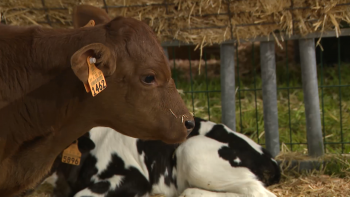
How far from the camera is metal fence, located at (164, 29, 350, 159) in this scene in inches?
199

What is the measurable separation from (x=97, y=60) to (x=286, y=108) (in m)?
4.51

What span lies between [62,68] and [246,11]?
2122 millimetres

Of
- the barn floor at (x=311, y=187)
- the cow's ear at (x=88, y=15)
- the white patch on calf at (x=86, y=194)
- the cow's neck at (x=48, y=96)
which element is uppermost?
the cow's ear at (x=88, y=15)

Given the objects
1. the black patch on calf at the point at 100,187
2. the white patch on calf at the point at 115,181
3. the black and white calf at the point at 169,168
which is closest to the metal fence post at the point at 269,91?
the black and white calf at the point at 169,168

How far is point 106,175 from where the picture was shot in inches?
181

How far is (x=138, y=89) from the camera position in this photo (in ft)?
10.3

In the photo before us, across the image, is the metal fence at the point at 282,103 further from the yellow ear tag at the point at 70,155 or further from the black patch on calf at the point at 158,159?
the yellow ear tag at the point at 70,155

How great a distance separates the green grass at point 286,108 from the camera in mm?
5902

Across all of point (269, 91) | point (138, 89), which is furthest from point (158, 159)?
point (138, 89)

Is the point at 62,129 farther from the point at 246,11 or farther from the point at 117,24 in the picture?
the point at 246,11

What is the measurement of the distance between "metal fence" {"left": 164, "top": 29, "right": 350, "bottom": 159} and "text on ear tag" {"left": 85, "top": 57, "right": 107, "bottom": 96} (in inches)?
84.6

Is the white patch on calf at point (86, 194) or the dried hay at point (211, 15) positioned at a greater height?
the dried hay at point (211, 15)

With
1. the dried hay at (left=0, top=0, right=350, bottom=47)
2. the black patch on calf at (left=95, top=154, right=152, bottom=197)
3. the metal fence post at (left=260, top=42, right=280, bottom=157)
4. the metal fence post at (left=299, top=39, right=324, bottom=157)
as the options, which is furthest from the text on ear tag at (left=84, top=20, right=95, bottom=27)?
the metal fence post at (left=299, top=39, right=324, bottom=157)

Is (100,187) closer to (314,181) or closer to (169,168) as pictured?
(169,168)
